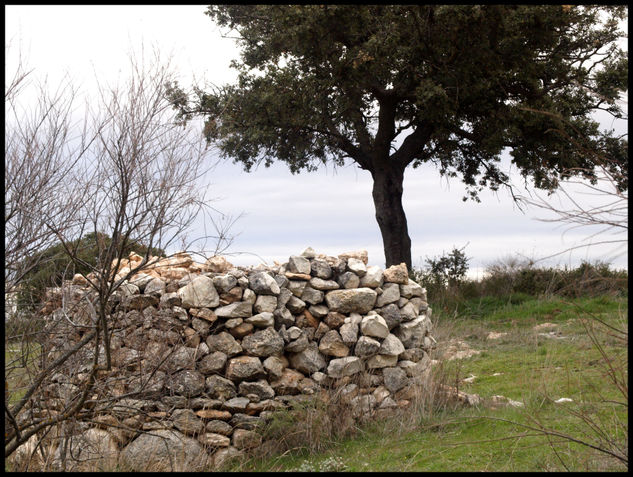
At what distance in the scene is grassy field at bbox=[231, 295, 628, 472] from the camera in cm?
493

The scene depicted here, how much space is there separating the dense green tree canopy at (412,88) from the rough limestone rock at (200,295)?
5.79 m

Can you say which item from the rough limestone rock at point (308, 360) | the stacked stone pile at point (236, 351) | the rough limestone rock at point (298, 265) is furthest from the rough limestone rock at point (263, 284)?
the rough limestone rock at point (308, 360)

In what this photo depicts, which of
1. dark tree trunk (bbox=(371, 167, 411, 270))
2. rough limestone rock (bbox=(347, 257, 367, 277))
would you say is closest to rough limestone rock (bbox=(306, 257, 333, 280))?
rough limestone rock (bbox=(347, 257, 367, 277))

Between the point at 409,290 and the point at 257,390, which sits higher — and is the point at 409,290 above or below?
above

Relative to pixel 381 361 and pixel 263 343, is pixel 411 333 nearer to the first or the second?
pixel 381 361

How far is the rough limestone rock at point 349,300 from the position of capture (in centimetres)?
723

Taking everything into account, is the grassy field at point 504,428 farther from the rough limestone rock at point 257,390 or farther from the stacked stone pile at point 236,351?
the rough limestone rock at point 257,390

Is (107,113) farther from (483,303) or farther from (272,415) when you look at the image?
(483,303)

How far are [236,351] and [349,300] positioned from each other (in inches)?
57.4

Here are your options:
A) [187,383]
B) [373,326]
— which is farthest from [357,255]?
[187,383]

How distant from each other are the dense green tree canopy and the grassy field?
A: 5.74 metres

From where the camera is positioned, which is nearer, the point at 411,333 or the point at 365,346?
the point at 365,346

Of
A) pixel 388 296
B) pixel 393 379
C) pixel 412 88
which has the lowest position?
pixel 393 379

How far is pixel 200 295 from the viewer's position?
6.75 meters
